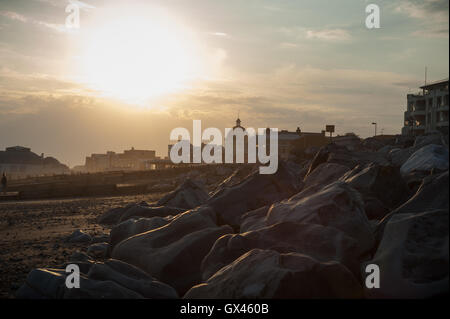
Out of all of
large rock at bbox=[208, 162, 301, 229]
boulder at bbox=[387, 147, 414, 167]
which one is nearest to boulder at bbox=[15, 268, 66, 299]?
large rock at bbox=[208, 162, 301, 229]

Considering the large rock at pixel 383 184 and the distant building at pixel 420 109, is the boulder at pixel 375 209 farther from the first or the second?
the distant building at pixel 420 109

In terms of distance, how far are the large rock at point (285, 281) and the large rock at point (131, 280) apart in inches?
30.1

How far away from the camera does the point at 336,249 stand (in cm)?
600

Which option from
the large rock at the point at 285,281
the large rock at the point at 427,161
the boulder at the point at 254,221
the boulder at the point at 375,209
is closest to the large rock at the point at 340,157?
the large rock at the point at 427,161

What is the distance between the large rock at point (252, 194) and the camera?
9.68 metres

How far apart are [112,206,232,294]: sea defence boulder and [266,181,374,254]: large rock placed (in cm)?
122

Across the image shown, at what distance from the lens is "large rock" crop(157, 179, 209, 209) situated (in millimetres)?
13789

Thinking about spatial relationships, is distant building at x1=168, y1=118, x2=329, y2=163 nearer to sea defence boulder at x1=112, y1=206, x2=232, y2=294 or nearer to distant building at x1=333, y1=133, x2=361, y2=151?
distant building at x1=333, y1=133, x2=361, y2=151
